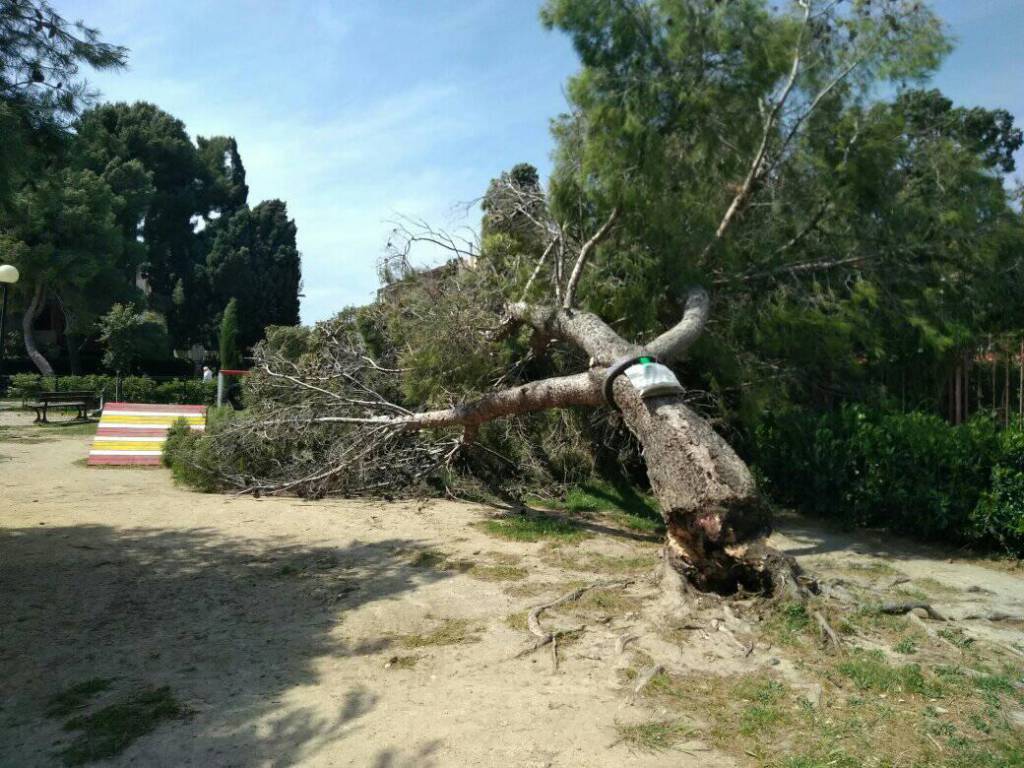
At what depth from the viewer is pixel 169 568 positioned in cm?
623

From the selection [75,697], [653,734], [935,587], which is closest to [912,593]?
[935,587]

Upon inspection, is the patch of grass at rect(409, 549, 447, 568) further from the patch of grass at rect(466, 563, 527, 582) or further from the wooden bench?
the wooden bench

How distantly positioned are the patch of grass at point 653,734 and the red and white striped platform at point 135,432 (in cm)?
1024

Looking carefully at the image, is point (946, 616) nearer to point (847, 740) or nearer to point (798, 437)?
point (847, 740)

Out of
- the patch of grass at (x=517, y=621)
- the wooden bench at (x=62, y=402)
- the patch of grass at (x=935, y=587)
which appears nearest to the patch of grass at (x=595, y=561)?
the patch of grass at (x=517, y=621)

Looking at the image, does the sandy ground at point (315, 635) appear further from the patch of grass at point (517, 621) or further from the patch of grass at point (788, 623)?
the patch of grass at point (788, 623)

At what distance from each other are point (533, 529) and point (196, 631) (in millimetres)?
3727

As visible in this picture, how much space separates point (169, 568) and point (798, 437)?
6.74m

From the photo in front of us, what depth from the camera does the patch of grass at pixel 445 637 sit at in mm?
4695

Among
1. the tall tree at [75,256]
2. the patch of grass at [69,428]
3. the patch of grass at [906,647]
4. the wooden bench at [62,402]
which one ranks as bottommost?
the patch of grass at [69,428]

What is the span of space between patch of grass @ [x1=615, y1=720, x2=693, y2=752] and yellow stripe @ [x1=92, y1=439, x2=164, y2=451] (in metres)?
11.0

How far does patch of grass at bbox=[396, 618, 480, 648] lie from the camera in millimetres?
4695

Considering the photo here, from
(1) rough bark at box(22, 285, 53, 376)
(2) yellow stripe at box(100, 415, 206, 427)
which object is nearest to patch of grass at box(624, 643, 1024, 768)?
(2) yellow stripe at box(100, 415, 206, 427)

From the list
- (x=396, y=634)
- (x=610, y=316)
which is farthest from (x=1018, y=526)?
(x=396, y=634)
